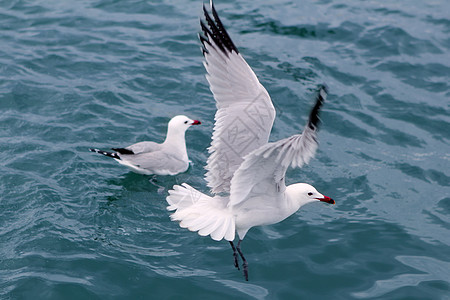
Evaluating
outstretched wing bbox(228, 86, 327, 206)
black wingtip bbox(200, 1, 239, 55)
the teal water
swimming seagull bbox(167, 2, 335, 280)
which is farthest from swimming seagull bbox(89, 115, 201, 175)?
outstretched wing bbox(228, 86, 327, 206)

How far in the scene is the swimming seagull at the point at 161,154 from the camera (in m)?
7.61

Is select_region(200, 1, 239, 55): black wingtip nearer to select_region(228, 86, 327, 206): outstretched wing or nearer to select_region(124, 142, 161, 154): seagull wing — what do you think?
select_region(228, 86, 327, 206): outstretched wing

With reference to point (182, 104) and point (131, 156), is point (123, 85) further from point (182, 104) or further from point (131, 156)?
point (131, 156)

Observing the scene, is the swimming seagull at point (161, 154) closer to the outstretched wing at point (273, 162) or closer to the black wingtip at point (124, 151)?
the black wingtip at point (124, 151)

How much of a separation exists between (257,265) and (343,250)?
38.9 inches

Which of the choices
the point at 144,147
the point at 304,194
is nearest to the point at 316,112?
the point at 304,194

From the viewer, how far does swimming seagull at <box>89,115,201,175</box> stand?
7.61 metres

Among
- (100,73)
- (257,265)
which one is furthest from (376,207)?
(100,73)

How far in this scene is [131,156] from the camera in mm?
7656

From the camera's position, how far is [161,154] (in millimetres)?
8008

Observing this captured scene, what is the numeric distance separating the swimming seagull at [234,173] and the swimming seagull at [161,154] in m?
1.67

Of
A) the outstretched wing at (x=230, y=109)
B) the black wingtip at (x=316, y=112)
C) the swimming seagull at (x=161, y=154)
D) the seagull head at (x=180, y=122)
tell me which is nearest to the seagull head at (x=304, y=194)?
the outstretched wing at (x=230, y=109)

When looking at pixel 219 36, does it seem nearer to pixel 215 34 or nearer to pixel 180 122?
pixel 215 34

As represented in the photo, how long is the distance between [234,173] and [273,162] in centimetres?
50
